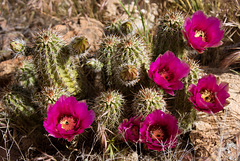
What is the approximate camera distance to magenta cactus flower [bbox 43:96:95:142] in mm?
1659

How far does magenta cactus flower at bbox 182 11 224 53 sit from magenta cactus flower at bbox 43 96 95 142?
1.01 m

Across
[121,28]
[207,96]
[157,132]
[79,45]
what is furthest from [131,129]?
[121,28]

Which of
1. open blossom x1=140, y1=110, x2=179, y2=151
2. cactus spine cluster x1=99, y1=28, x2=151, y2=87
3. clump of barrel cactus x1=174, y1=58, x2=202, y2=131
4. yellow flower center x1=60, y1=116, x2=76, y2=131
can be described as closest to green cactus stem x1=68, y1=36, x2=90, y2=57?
cactus spine cluster x1=99, y1=28, x2=151, y2=87

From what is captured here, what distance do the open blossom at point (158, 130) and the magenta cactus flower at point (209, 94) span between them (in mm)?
244

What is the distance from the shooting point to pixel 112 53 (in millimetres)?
2039

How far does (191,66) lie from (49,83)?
4.09 ft

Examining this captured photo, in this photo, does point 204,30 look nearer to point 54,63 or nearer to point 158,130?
point 158,130

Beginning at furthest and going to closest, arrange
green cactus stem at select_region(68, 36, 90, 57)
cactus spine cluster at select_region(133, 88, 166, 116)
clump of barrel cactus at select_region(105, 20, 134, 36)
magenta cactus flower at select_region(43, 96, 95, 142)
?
clump of barrel cactus at select_region(105, 20, 134, 36) → green cactus stem at select_region(68, 36, 90, 57) → cactus spine cluster at select_region(133, 88, 166, 116) → magenta cactus flower at select_region(43, 96, 95, 142)

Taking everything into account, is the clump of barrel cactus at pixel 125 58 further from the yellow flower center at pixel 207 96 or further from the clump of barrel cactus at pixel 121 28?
the yellow flower center at pixel 207 96

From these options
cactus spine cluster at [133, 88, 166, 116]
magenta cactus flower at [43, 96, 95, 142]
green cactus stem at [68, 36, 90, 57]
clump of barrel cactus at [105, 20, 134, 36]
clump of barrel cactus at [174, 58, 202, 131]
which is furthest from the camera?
clump of barrel cactus at [105, 20, 134, 36]

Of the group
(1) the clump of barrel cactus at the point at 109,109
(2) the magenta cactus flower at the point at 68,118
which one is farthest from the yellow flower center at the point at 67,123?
(1) the clump of barrel cactus at the point at 109,109

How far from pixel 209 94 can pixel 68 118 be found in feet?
3.81

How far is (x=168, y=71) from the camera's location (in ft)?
6.32

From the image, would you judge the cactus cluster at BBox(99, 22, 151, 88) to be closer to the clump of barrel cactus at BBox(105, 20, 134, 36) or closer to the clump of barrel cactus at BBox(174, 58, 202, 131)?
the clump of barrel cactus at BBox(105, 20, 134, 36)
